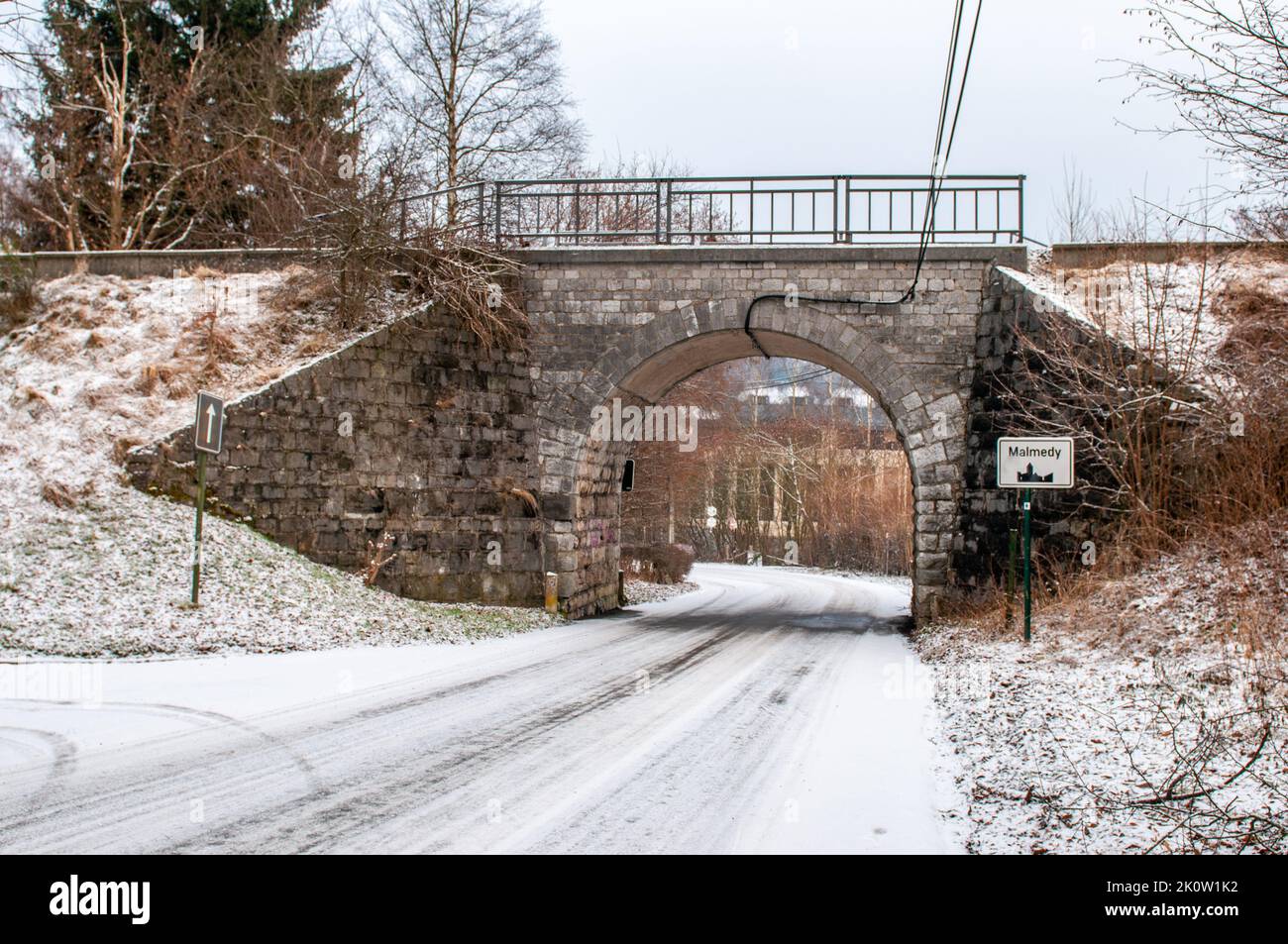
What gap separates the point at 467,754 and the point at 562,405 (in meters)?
10.7

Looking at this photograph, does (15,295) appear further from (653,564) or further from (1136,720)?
(1136,720)

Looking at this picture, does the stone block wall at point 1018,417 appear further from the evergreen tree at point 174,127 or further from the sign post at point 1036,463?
the evergreen tree at point 174,127

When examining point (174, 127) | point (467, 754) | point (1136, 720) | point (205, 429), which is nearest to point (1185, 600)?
point (1136, 720)

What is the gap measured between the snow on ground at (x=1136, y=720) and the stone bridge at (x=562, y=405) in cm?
500

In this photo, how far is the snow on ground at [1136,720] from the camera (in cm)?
499

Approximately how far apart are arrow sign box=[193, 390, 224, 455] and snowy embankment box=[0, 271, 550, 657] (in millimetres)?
1557

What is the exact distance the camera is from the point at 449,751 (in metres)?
6.97

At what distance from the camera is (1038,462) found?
11383mm

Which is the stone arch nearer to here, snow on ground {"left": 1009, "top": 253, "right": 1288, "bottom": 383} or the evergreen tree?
snow on ground {"left": 1009, "top": 253, "right": 1288, "bottom": 383}

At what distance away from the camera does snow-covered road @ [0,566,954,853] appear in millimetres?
5145

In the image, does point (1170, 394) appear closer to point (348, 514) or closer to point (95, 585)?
point (348, 514)

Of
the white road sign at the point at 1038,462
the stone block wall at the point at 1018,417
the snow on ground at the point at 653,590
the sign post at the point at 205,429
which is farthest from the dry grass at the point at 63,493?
the stone block wall at the point at 1018,417
